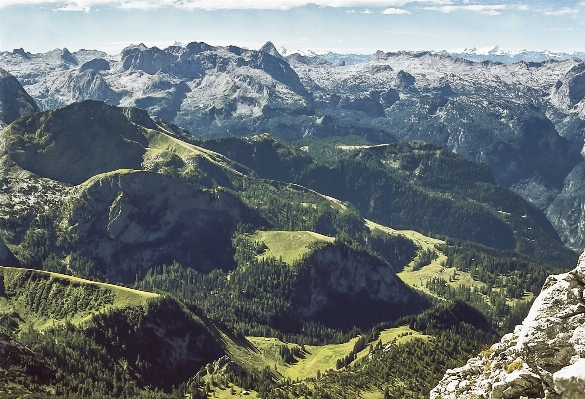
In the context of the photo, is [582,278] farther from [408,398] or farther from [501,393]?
[408,398]

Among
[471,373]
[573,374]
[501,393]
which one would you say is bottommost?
[471,373]

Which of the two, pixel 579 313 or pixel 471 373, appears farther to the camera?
pixel 471 373

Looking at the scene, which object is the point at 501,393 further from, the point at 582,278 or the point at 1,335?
the point at 1,335

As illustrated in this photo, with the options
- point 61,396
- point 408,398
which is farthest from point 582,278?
point 61,396

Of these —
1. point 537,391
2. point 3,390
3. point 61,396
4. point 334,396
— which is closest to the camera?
point 537,391

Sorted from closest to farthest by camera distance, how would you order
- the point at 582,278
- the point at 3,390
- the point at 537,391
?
the point at 537,391 < the point at 582,278 < the point at 3,390

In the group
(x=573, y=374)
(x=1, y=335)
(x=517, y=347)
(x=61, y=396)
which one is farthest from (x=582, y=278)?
(x=1, y=335)

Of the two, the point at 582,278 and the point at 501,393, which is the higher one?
the point at 582,278
